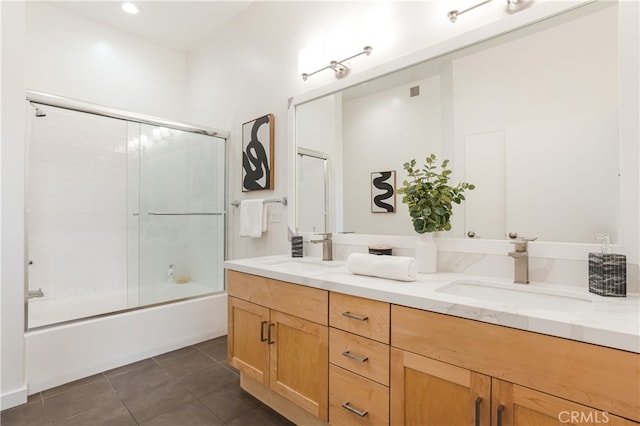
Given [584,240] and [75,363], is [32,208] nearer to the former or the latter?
[75,363]

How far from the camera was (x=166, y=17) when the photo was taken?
9.36ft

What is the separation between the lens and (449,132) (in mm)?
1527

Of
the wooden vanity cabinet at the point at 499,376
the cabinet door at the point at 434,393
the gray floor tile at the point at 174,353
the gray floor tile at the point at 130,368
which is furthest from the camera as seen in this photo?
the gray floor tile at the point at 174,353

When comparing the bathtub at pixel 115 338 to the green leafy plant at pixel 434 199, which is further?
the bathtub at pixel 115 338

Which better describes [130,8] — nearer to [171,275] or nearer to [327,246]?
[171,275]

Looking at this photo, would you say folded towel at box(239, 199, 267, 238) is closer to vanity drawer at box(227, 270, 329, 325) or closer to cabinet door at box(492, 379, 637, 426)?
vanity drawer at box(227, 270, 329, 325)

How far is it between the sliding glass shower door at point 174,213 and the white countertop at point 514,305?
1.58m

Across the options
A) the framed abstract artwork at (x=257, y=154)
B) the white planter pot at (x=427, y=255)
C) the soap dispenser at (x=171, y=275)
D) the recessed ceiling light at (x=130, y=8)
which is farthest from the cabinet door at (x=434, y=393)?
the recessed ceiling light at (x=130, y=8)

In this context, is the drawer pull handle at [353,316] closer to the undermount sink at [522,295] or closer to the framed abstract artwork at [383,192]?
the undermount sink at [522,295]

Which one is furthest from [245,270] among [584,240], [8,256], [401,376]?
[584,240]

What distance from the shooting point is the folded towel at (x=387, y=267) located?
1280 millimetres

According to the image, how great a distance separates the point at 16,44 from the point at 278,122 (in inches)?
63.0

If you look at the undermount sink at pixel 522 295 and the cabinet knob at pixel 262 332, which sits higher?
the undermount sink at pixel 522 295

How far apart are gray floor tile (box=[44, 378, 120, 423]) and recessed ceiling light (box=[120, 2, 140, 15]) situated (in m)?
2.96
